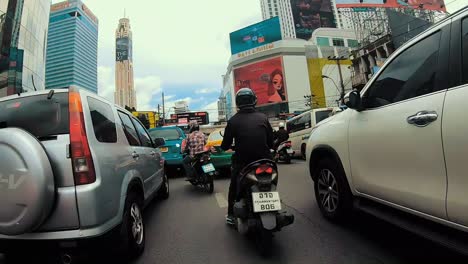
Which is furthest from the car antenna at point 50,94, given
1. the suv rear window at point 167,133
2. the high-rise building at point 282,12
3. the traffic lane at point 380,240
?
the high-rise building at point 282,12

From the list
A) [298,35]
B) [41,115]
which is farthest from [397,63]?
[298,35]

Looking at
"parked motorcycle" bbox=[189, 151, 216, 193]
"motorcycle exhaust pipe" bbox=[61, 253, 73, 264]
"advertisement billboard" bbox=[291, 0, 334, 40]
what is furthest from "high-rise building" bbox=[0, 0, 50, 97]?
"advertisement billboard" bbox=[291, 0, 334, 40]

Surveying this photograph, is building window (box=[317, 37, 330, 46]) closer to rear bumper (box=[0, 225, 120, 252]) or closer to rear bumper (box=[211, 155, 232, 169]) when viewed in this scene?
rear bumper (box=[211, 155, 232, 169])

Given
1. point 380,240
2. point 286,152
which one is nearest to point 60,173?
point 380,240

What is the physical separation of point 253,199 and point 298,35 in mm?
76521

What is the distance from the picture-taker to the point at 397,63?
2660 mm

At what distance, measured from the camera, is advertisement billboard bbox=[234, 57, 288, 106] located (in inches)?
2522

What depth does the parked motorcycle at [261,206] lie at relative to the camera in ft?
8.80

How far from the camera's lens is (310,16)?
234 feet

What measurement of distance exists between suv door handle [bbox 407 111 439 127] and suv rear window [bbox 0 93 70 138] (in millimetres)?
2640

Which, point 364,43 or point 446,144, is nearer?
point 446,144

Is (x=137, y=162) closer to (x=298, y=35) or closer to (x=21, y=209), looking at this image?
(x=21, y=209)

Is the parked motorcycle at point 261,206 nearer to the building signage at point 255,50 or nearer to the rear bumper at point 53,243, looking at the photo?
the rear bumper at point 53,243

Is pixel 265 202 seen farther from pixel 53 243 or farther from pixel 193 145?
pixel 193 145
